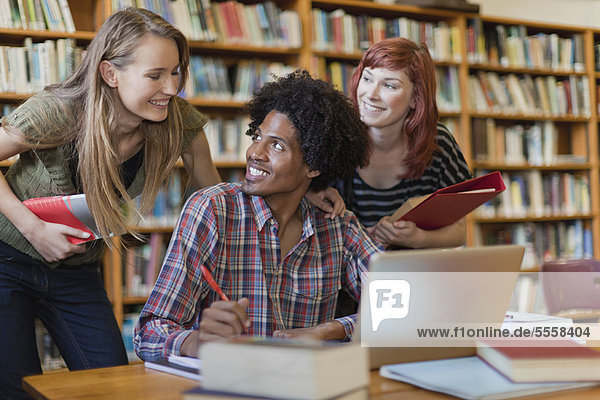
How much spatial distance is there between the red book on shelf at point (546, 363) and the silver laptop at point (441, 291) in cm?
8

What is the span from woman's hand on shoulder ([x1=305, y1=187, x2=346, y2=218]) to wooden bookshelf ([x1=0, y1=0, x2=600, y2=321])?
162 cm

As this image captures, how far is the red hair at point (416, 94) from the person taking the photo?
2111 millimetres

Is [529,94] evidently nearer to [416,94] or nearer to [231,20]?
[231,20]

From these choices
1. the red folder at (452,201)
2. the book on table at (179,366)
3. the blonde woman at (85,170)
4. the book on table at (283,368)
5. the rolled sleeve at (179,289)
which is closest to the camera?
the book on table at (283,368)

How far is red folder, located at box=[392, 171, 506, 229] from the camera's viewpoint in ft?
5.13

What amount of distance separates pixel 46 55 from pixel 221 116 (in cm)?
100

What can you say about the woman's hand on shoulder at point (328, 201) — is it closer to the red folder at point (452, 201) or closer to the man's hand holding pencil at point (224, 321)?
the red folder at point (452, 201)

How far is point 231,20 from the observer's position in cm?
351

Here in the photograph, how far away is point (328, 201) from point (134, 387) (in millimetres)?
917

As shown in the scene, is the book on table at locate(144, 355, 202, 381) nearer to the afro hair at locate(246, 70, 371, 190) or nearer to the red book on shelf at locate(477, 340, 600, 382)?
the red book on shelf at locate(477, 340, 600, 382)

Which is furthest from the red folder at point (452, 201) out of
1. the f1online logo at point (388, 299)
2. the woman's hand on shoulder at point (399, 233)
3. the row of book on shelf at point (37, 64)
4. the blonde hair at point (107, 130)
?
the row of book on shelf at point (37, 64)

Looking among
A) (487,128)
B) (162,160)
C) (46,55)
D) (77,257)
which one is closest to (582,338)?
(162,160)

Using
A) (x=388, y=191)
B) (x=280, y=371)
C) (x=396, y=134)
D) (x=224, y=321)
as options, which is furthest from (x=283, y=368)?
(x=396, y=134)

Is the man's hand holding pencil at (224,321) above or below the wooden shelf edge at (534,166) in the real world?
below
